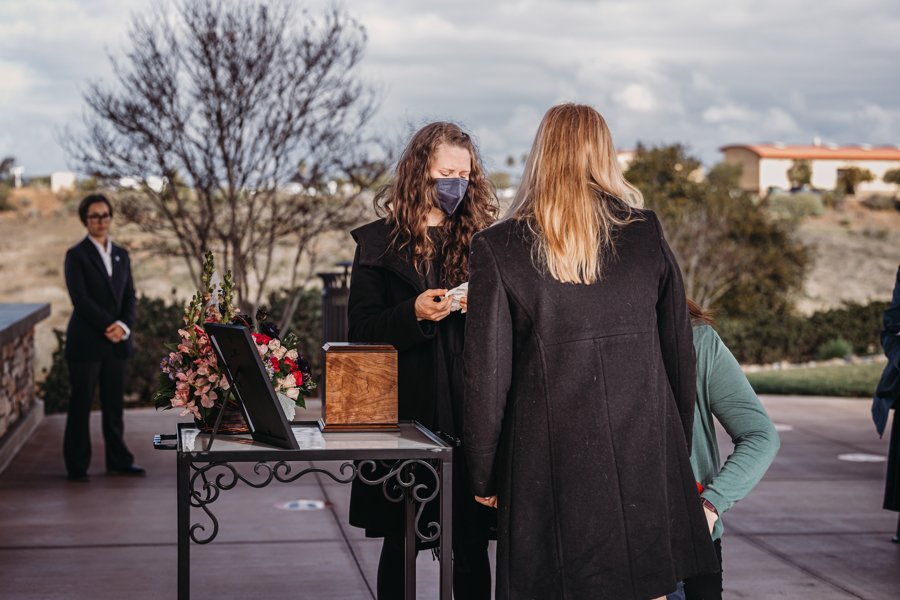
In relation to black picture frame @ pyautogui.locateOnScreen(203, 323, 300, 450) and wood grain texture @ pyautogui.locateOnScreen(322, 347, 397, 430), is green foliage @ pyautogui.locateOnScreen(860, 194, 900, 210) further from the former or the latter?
black picture frame @ pyautogui.locateOnScreen(203, 323, 300, 450)

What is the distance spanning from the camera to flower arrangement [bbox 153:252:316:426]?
3.54 metres

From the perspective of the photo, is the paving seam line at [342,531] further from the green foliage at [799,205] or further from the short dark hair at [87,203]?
the green foliage at [799,205]

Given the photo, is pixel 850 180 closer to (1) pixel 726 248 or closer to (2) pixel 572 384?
(1) pixel 726 248

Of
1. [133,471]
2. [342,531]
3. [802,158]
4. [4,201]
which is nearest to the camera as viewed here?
[342,531]

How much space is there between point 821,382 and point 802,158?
5747cm

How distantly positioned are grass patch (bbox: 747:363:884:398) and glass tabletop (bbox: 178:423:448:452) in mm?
11655

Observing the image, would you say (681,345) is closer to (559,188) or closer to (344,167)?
(559,188)

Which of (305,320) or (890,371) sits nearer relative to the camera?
(890,371)

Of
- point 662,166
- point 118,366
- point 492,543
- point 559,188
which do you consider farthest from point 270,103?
point 662,166

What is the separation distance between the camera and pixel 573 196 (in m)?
3.02

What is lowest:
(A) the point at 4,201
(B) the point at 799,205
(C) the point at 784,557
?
(C) the point at 784,557

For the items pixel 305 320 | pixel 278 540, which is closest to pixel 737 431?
pixel 278 540

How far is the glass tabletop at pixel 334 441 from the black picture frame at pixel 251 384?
0.14ft

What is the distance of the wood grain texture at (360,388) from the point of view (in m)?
3.54
